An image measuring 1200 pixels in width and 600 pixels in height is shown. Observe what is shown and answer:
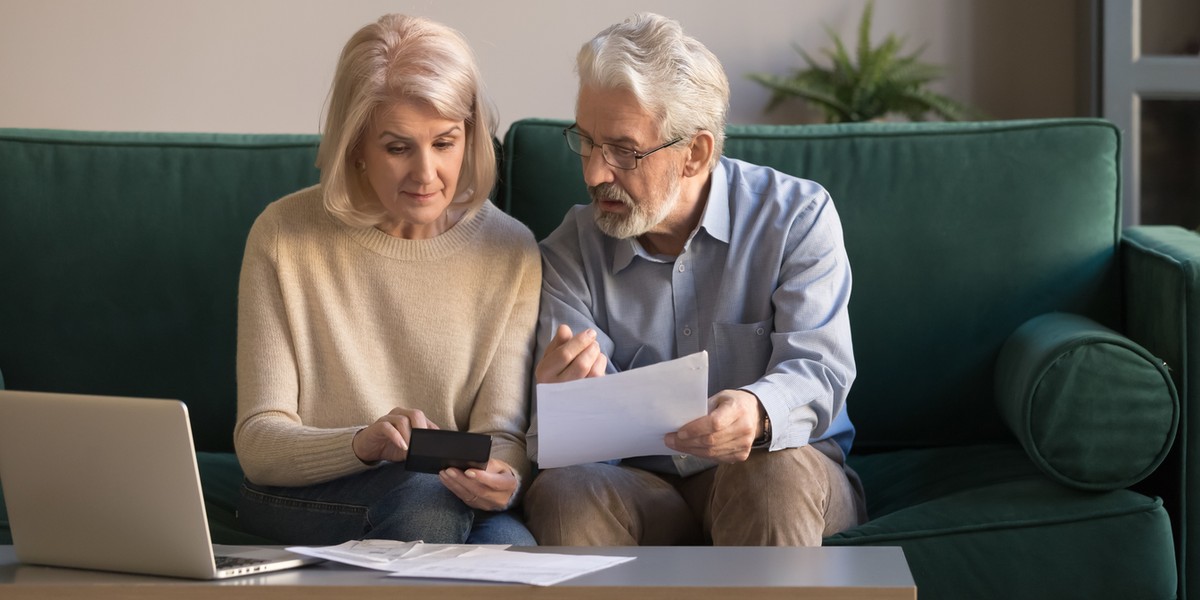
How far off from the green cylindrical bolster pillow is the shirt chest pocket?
1.28ft

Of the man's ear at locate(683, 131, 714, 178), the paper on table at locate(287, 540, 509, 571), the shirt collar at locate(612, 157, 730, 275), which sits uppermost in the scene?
the man's ear at locate(683, 131, 714, 178)

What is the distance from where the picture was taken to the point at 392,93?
5.64ft

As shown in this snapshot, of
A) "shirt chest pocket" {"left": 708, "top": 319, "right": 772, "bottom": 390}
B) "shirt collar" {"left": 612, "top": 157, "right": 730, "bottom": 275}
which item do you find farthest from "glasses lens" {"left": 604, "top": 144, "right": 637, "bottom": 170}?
"shirt chest pocket" {"left": 708, "top": 319, "right": 772, "bottom": 390}

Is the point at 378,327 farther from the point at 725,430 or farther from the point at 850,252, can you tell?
the point at 850,252

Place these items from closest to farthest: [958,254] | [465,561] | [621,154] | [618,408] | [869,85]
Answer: [465,561] → [618,408] → [621,154] → [958,254] → [869,85]

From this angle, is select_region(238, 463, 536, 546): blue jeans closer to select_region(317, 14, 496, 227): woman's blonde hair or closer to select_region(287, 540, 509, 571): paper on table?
select_region(287, 540, 509, 571): paper on table

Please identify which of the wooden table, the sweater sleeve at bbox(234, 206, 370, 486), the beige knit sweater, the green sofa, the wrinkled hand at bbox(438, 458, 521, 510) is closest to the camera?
the wooden table

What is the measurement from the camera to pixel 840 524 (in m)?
1.69

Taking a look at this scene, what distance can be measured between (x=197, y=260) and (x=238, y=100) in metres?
1.85

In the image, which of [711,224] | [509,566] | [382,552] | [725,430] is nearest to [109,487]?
[382,552]

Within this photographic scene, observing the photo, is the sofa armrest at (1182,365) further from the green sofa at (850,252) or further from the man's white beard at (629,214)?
the man's white beard at (629,214)

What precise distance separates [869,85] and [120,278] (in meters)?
2.41

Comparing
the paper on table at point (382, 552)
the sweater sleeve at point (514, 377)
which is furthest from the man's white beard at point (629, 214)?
the paper on table at point (382, 552)

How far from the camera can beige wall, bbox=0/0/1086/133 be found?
3873 millimetres
